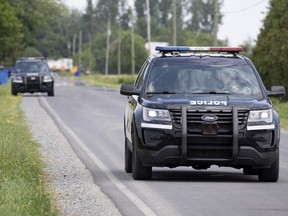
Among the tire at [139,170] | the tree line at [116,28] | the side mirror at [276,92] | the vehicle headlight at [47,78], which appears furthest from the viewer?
the tree line at [116,28]

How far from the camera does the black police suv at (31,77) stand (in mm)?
53438

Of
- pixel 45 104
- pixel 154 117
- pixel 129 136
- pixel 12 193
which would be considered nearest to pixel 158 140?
pixel 154 117

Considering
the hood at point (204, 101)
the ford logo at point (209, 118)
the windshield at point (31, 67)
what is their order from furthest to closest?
the windshield at point (31, 67)
the hood at point (204, 101)
the ford logo at point (209, 118)

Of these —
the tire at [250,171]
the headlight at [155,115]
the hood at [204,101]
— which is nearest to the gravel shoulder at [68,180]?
the headlight at [155,115]

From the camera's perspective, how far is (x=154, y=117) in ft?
49.4

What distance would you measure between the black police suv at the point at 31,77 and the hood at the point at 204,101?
125 ft

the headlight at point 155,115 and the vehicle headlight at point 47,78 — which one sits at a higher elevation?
the headlight at point 155,115

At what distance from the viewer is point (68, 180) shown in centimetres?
1541

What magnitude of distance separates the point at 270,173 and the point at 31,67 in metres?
39.7

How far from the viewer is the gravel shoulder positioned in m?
12.2

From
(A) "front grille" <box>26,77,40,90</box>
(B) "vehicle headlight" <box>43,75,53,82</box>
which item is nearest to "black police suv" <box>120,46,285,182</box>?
(A) "front grille" <box>26,77,40,90</box>

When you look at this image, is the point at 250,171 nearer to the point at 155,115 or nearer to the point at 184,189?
the point at 155,115

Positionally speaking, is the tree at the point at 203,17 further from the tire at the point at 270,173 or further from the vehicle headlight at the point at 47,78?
the tire at the point at 270,173

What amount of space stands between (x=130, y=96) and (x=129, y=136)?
915mm
